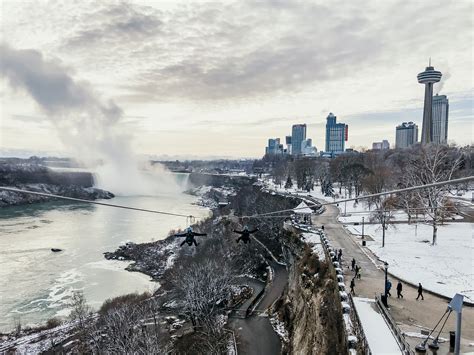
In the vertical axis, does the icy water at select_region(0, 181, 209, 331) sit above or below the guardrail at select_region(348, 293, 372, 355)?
below

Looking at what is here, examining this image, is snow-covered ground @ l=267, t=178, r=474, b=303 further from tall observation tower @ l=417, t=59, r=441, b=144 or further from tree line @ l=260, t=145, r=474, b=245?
tall observation tower @ l=417, t=59, r=441, b=144

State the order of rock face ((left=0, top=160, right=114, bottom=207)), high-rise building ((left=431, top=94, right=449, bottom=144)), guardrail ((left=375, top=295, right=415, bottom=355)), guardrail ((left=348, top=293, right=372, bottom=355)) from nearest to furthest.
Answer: guardrail ((left=375, top=295, right=415, bottom=355))
guardrail ((left=348, top=293, right=372, bottom=355))
rock face ((left=0, top=160, right=114, bottom=207))
high-rise building ((left=431, top=94, right=449, bottom=144))

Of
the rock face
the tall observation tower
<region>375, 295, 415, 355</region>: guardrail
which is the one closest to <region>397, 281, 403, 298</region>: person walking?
<region>375, 295, 415, 355</region>: guardrail

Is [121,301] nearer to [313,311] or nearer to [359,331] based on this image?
[313,311]

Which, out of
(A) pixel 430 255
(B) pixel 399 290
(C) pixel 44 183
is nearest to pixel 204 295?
(B) pixel 399 290

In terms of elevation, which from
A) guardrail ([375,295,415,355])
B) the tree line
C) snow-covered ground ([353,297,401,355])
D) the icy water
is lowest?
the icy water

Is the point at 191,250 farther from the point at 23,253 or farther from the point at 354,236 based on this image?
the point at 354,236
